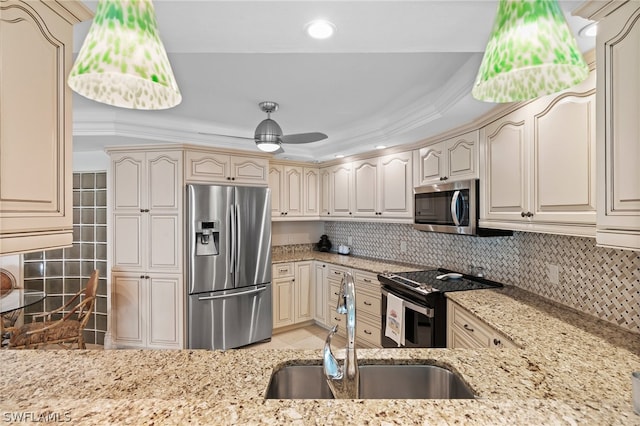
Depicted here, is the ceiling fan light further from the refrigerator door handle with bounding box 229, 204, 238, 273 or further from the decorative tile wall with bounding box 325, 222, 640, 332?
the decorative tile wall with bounding box 325, 222, 640, 332

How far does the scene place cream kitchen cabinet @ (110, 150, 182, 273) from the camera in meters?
3.40

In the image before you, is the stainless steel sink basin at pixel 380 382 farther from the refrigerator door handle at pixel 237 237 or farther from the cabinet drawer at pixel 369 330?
the refrigerator door handle at pixel 237 237

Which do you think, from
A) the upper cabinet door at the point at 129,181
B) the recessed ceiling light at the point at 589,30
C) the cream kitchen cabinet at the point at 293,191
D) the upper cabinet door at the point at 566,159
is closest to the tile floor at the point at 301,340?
the cream kitchen cabinet at the point at 293,191

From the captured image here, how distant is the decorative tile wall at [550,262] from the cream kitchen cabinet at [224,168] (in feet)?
6.08

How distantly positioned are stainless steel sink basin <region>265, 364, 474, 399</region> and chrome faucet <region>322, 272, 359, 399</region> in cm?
15

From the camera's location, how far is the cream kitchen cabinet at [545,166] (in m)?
1.60

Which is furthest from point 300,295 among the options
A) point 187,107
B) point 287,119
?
point 187,107

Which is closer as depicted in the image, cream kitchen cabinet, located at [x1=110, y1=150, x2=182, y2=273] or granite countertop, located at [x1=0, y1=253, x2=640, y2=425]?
granite countertop, located at [x1=0, y1=253, x2=640, y2=425]

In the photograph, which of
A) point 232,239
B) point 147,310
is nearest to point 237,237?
point 232,239

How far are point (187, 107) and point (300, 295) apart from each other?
8.82ft

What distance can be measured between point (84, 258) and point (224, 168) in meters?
1.99

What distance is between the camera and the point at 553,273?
2189mm

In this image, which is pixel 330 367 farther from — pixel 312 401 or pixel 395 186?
pixel 395 186

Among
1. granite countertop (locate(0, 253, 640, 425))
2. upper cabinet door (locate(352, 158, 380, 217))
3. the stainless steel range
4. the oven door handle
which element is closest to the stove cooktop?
the stainless steel range
